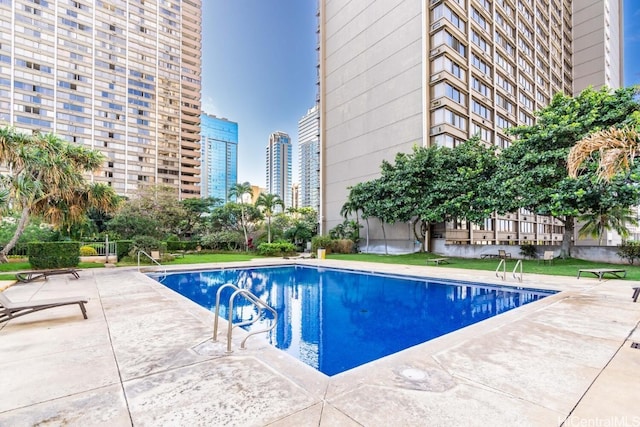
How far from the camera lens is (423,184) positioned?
2183cm

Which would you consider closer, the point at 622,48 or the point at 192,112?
the point at 622,48

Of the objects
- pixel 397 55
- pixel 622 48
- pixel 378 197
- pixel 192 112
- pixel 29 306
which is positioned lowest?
pixel 29 306

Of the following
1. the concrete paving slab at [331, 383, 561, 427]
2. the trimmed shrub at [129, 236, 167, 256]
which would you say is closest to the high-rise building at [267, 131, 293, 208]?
the trimmed shrub at [129, 236, 167, 256]

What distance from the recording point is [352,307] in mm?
8844

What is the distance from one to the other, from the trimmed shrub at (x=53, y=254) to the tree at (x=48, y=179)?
3.40ft

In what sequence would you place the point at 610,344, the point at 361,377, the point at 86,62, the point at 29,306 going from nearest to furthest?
the point at 361,377, the point at 610,344, the point at 29,306, the point at 86,62

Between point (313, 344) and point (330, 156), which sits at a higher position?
point (330, 156)

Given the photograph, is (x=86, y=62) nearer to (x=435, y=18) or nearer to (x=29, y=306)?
(x=435, y=18)

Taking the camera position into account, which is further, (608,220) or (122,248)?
(608,220)

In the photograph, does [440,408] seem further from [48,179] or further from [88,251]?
[88,251]

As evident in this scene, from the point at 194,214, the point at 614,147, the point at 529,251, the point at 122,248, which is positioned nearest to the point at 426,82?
the point at 529,251

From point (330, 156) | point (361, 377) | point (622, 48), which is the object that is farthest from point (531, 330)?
point (622, 48)

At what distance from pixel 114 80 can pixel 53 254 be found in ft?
186

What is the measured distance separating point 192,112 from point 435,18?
58.1 meters
